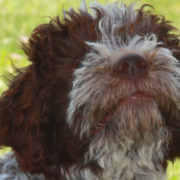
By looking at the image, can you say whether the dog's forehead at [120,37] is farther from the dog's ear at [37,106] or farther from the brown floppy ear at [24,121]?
the brown floppy ear at [24,121]

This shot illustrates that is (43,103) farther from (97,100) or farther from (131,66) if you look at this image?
(131,66)

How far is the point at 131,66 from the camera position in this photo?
3254mm

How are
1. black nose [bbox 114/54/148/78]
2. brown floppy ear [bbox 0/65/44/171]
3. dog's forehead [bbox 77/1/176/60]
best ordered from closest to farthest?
black nose [bbox 114/54/148/78], dog's forehead [bbox 77/1/176/60], brown floppy ear [bbox 0/65/44/171]

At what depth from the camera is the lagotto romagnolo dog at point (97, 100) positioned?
131 inches

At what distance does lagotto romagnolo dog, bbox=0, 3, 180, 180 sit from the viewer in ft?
10.9

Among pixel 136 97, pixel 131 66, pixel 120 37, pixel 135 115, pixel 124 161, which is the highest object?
pixel 120 37

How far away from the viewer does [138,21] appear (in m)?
3.80

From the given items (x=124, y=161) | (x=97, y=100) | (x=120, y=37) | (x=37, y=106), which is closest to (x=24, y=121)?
(x=37, y=106)

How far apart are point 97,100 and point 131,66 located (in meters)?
0.34

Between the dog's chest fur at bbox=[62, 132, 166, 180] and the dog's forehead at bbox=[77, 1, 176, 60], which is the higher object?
the dog's forehead at bbox=[77, 1, 176, 60]

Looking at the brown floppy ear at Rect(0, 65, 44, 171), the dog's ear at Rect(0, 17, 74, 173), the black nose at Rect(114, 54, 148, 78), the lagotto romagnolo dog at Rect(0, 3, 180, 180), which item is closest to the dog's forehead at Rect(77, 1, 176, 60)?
the lagotto romagnolo dog at Rect(0, 3, 180, 180)

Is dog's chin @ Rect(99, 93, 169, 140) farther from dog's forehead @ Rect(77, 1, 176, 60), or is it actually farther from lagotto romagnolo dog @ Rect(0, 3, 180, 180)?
dog's forehead @ Rect(77, 1, 176, 60)

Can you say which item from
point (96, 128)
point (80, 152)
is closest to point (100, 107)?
point (96, 128)

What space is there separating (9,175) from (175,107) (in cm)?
156
